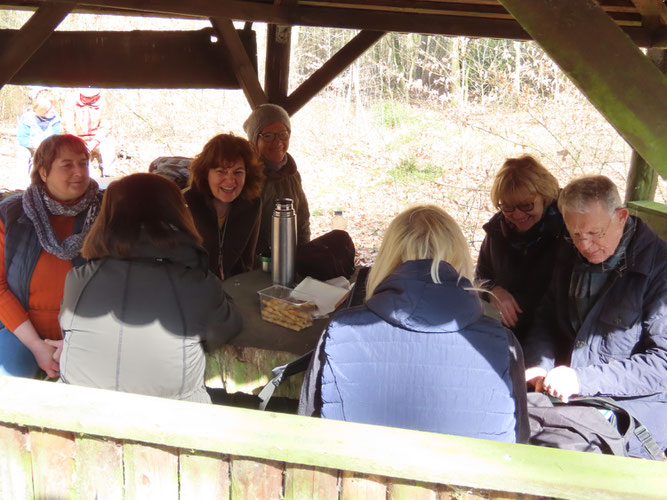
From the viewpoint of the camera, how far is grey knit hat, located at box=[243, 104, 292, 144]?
4.02 meters

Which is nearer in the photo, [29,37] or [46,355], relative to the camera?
[46,355]

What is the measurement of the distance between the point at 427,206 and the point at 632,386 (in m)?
1.03

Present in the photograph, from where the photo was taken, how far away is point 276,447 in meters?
1.34

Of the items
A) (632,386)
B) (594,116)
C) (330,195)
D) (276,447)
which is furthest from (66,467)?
(594,116)

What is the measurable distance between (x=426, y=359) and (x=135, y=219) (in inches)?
42.4

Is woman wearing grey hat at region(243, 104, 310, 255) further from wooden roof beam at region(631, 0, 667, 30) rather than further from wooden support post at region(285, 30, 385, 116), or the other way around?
wooden roof beam at region(631, 0, 667, 30)

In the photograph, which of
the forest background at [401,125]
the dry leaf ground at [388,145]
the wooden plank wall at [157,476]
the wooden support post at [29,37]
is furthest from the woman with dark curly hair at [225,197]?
the forest background at [401,125]

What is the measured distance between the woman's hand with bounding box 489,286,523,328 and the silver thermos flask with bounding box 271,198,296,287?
39.0 inches

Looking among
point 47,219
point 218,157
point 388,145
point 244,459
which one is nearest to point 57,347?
point 47,219

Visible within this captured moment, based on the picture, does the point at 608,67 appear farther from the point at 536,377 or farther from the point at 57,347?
the point at 57,347

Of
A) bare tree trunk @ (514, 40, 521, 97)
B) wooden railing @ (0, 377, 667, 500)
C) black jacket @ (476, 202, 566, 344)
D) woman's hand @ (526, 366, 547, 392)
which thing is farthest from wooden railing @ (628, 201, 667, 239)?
bare tree trunk @ (514, 40, 521, 97)

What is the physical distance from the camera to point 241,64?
458cm

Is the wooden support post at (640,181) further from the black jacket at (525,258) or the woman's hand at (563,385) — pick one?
the woman's hand at (563,385)

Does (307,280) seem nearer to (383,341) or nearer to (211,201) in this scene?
(211,201)
